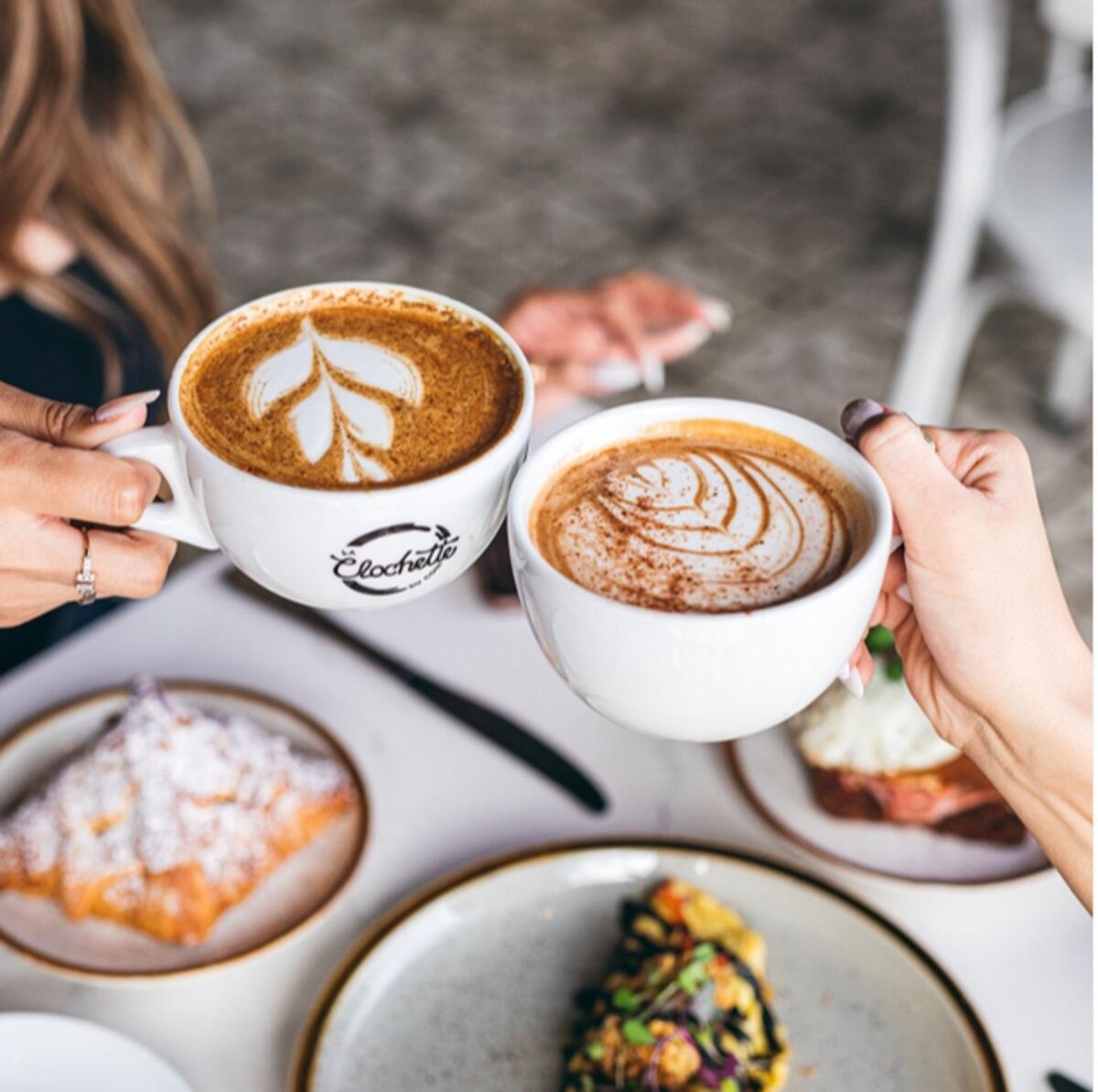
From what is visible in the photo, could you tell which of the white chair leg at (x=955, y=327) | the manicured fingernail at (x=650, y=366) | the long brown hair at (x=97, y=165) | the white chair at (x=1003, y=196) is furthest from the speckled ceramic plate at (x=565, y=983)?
the white chair leg at (x=955, y=327)

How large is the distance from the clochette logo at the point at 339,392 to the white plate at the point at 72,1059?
1.29ft

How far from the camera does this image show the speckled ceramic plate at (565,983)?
825 mm

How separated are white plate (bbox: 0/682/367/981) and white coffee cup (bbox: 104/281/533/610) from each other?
0.89 feet

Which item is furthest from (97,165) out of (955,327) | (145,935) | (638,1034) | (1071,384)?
(1071,384)

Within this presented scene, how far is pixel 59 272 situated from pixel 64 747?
692 mm

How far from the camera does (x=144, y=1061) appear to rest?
0.80m

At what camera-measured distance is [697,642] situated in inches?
23.6

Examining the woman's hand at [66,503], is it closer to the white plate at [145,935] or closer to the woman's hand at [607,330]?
the white plate at [145,935]

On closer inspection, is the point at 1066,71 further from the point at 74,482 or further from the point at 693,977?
the point at 74,482

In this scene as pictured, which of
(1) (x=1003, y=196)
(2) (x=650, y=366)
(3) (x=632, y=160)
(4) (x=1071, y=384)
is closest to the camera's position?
(2) (x=650, y=366)

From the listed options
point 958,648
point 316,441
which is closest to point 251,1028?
point 316,441

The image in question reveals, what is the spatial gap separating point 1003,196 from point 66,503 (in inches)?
63.4

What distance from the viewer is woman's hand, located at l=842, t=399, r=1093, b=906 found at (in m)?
0.73

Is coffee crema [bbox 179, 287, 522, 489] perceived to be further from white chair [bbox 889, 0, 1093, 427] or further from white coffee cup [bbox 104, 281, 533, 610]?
white chair [bbox 889, 0, 1093, 427]
